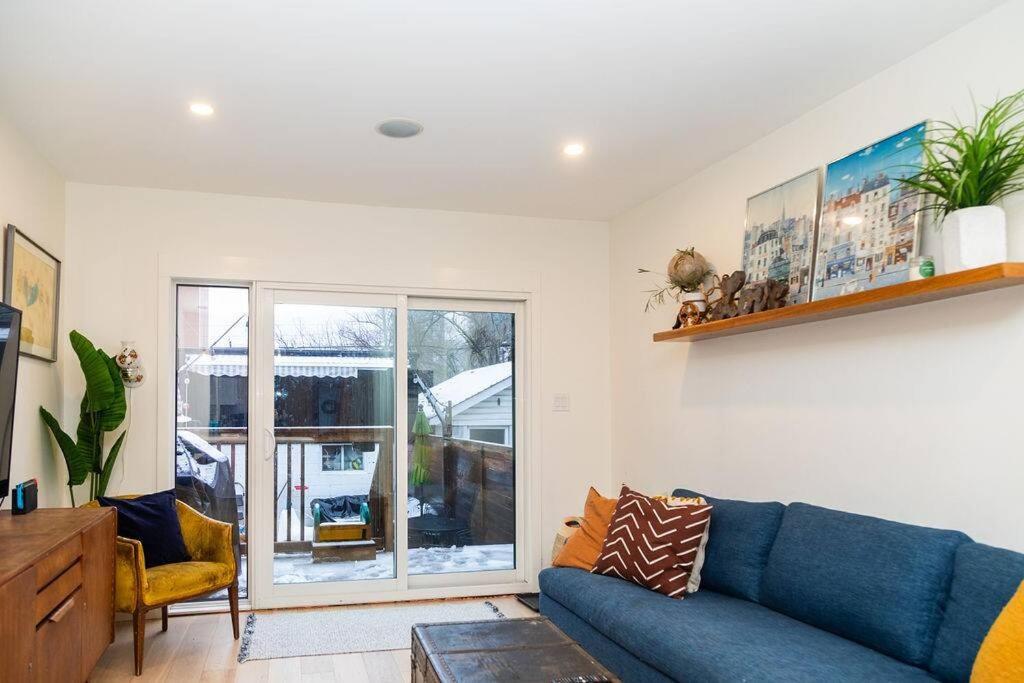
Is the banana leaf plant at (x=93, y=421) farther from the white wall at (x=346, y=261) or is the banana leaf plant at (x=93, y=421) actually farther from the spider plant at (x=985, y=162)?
the spider plant at (x=985, y=162)

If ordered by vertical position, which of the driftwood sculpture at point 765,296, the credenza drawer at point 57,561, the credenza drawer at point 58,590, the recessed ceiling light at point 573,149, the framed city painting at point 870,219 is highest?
the recessed ceiling light at point 573,149

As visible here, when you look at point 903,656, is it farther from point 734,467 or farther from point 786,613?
point 734,467

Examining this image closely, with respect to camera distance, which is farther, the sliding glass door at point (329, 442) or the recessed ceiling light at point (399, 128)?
the sliding glass door at point (329, 442)

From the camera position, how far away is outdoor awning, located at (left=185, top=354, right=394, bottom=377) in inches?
187

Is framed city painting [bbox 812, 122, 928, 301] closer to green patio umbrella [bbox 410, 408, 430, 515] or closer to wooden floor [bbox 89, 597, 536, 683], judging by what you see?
wooden floor [bbox 89, 597, 536, 683]

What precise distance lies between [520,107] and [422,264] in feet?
6.04

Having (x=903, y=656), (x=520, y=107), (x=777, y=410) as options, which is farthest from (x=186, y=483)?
(x=903, y=656)

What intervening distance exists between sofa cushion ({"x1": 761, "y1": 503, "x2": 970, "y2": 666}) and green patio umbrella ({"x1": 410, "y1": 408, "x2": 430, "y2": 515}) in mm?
2529

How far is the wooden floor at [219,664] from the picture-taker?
138 inches

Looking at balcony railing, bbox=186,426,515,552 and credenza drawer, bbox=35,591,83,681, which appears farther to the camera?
balcony railing, bbox=186,426,515,552

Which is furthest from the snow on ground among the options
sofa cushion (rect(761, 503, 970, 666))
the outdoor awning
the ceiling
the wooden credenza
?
sofa cushion (rect(761, 503, 970, 666))

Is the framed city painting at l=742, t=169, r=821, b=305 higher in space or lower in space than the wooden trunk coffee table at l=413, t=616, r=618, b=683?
higher

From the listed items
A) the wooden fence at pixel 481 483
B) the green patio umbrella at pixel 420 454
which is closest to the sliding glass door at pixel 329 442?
the green patio umbrella at pixel 420 454

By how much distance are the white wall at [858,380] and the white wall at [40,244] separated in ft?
10.8
